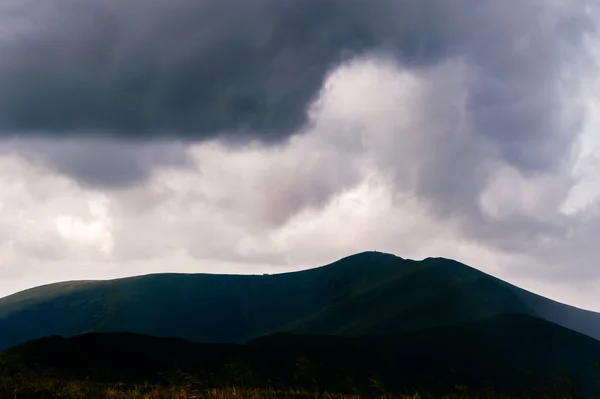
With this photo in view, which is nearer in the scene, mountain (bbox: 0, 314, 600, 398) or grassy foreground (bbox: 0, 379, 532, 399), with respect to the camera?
grassy foreground (bbox: 0, 379, 532, 399)

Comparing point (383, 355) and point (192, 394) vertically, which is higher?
point (192, 394)

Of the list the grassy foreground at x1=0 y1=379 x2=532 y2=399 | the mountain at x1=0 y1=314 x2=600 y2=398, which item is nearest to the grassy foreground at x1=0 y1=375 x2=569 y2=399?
the grassy foreground at x1=0 y1=379 x2=532 y2=399

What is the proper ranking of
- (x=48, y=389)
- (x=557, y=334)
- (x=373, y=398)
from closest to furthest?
(x=373, y=398), (x=48, y=389), (x=557, y=334)

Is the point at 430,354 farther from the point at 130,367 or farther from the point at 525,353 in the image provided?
the point at 130,367

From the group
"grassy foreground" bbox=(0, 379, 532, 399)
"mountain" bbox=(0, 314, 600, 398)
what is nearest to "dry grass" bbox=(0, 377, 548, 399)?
"grassy foreground" bbox=(0, 379, 532, 399)

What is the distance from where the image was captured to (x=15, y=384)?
14.4 m

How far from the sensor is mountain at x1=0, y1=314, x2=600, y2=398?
6694cm

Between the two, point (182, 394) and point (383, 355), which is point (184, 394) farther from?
point (383, 355)

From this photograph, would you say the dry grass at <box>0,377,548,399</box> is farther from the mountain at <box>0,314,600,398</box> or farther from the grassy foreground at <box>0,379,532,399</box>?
the mountain at <box>0,314,600,398</box>

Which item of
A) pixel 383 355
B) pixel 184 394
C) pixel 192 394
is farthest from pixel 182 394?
pixel 383 355

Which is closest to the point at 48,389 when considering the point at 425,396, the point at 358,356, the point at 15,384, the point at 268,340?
the point at 15,384

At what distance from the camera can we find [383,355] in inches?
3452

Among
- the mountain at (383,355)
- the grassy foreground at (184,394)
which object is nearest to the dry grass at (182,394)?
the grassy foreground at (184,394)

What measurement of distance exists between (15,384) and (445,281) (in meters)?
155
